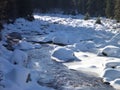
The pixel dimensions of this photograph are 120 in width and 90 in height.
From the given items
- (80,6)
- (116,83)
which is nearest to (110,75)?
(116,83)

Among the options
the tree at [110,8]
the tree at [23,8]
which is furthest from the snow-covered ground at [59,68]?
the tree at [110,8]

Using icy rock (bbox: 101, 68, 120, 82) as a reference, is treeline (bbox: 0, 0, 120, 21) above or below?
above

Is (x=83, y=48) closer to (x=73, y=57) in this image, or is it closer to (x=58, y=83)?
(x=73, y=57)

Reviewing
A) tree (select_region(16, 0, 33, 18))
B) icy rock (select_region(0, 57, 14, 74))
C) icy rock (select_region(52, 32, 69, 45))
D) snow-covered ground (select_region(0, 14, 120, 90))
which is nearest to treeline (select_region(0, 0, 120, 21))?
tree (select_region(16, 0, 33, 18))

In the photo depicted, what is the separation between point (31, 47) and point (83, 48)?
4.74 metres

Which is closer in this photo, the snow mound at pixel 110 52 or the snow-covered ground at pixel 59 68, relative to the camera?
the snow-covered ground at pixel 59 68

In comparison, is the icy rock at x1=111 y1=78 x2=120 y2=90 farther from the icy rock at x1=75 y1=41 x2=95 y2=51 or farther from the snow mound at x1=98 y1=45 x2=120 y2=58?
the icy rock at x1=75 y1=41 x2=95 y2=51

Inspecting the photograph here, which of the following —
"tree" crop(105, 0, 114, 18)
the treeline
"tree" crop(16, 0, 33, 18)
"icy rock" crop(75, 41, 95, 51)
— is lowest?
"icy rock" crop(75, 41, 95, 51)

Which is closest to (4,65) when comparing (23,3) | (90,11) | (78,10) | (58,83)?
(58,83)

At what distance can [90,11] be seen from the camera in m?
99.6

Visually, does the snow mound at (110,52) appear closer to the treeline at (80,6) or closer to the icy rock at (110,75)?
the icy rock at (110,75)

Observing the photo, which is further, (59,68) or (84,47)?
(84,47)

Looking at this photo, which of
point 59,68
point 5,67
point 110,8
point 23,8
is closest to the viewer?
point 5,67

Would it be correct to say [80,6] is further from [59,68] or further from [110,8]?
[59,68]
